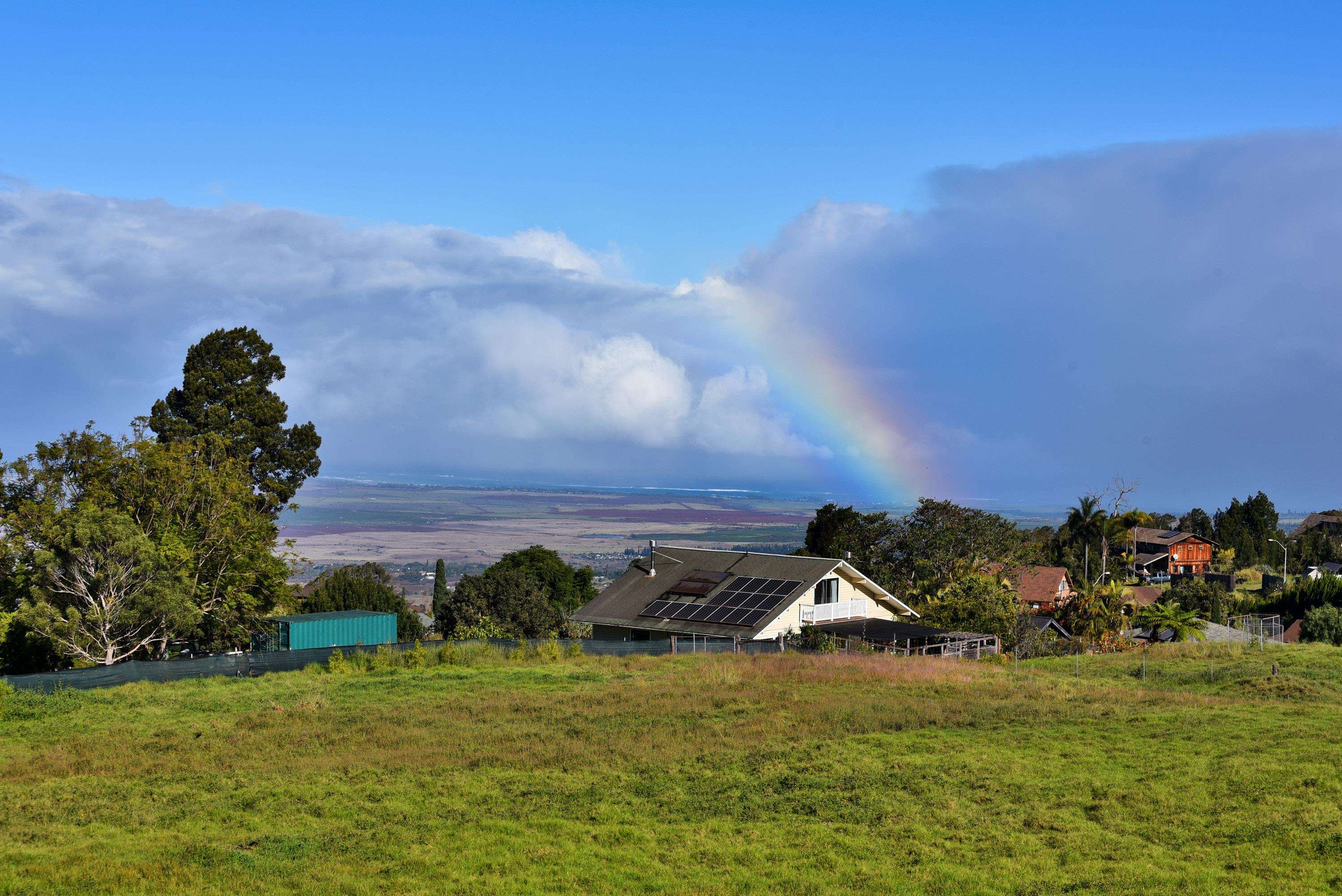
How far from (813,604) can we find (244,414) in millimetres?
31513

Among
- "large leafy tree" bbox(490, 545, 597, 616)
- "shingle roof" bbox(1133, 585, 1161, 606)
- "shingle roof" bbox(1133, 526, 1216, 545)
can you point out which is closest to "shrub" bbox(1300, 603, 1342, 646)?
"shingle roof" bbox(1133, 585, 1161, 606)

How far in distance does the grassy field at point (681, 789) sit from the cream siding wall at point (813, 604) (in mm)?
13609

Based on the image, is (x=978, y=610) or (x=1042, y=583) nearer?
(x=978, y=610)

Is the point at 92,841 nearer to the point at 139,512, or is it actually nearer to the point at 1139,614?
the point at 139,512

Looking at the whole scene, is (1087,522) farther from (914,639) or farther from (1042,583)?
(914,639)

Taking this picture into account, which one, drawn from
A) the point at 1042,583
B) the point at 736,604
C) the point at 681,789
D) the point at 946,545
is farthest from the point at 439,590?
the point at 681,789

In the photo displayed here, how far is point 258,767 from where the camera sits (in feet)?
62.4

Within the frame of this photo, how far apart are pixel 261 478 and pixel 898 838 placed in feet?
151

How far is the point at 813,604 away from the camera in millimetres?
45062

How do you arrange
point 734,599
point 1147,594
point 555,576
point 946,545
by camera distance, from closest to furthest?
point 734,599 → point 946,545 → point 1147,594 → point 555,576

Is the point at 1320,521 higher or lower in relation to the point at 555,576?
higher

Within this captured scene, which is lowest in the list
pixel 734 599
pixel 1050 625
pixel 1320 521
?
pixel 1050 625

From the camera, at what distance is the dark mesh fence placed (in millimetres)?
28328

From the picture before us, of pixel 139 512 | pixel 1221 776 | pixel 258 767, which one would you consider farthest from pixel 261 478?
pixel 1221 776
